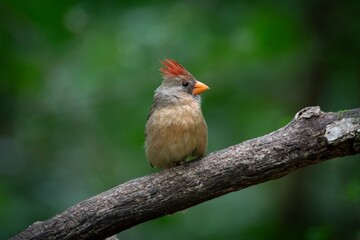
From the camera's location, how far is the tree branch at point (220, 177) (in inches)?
180

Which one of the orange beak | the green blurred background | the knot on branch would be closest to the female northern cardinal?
the orange beak

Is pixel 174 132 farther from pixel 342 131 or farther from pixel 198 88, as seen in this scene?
pixel 342 131

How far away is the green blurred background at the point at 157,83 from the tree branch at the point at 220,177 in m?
2.05

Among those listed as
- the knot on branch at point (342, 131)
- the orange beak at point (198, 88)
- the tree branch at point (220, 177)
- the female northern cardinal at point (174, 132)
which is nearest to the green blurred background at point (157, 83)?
the orange beak at point (198, 88)

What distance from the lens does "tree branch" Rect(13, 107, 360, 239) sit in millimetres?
4562

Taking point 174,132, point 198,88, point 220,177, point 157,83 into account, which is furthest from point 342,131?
point 157,83

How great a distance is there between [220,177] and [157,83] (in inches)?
119

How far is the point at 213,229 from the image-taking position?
7.33m

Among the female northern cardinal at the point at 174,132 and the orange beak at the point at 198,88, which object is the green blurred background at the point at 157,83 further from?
the female northern cardinal at the point at 174,132

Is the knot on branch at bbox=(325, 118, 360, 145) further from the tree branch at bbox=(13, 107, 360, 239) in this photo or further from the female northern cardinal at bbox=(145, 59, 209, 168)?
the female northern cardinal at bbox=(145, 59, 209, 168)

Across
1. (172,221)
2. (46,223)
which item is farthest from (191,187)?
(172,221)

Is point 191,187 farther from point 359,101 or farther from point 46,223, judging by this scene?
point 359,101

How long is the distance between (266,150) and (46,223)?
1.66 meters

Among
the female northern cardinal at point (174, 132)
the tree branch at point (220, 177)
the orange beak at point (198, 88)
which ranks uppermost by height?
the orange beak at point (198, 88)
